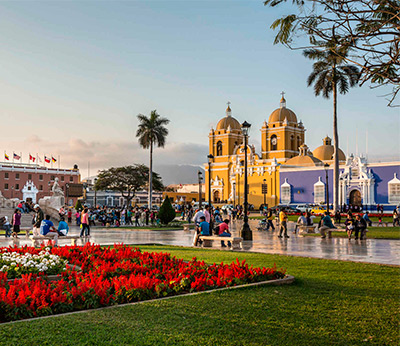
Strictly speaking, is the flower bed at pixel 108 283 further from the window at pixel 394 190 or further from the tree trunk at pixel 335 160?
the window at pixel 394 190

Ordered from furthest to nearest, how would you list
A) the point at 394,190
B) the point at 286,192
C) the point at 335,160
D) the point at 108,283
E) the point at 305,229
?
the point at 286,192 < the point at 394,190 < the point at 335,160 < the point at 305,229 < the point at 108,283

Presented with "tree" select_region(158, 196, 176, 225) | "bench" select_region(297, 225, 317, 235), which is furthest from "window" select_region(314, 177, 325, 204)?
"bench" select_region(297, 225, 317, 235)

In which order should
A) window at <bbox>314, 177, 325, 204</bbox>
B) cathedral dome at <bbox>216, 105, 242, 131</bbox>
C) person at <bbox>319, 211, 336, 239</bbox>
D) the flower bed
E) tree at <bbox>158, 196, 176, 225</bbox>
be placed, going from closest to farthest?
the flower bed < person at <bbox>319, 211, 336, 239</bbox> < tree at <bbox>158, 196, 176, 225</bbox> < window at <bbox>314, 177, 325, 204</bbox> < cathedral dome at <bbox>216, 105, 242, 131</bbox>

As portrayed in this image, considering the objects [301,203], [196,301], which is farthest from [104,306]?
[301,203]

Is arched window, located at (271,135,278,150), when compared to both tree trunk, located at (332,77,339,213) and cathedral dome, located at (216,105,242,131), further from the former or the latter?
tree trunk, located at (332,77,339,213)

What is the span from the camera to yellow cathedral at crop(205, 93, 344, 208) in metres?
56.9

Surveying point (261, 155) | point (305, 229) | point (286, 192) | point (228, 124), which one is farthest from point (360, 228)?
point (228, 124)

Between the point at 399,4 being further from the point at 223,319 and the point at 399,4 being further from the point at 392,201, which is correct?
the point at 392,201

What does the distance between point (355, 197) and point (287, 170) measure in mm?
9859

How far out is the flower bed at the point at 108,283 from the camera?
5.16 meters

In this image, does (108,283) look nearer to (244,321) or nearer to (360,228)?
(244,321)

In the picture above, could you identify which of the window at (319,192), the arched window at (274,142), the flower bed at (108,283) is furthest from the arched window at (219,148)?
the flower bed at (108,283)

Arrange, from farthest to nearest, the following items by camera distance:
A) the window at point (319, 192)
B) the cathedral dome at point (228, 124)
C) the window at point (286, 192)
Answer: the cathedral dome at point (228, 124)
the window at point (286, 192)
the window at point (319, 192)

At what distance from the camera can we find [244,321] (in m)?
4.93
